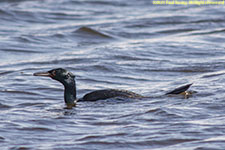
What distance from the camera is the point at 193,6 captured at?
2534cm

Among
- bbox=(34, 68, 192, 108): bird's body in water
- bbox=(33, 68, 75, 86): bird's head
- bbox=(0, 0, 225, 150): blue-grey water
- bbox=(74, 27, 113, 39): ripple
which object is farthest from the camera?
bbox=(74, 27, 113, 39): ripple

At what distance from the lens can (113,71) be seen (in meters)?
14.1

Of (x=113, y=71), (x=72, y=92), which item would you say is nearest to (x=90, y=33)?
(x=113, y=71)

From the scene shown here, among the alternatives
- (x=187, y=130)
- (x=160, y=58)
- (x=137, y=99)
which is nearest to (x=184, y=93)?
(x=137, y=99)

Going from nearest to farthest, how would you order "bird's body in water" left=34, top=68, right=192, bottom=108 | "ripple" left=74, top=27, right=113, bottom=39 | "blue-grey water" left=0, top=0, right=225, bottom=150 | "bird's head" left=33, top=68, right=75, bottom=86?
"blue-grey water" left=0, top=0, right=225, bottom=150 < "bird's body in water" left=34, top=68, right=192, bottom=108 < "bird's head" left=33, top=68, right=75, bottom=86 < "ripple" left=74, top=27, right=113, bottom=39

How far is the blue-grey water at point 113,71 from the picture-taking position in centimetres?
820

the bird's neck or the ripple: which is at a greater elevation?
the ripple

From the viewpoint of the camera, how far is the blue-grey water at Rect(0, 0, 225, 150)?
323 inches

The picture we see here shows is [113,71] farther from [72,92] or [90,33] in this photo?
[90,33]

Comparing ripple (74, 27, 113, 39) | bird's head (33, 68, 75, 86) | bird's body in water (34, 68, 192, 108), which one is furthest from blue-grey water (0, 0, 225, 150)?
bird's head (33, 68, 75, 86)

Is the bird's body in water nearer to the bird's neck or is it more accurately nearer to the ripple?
the bird's neck

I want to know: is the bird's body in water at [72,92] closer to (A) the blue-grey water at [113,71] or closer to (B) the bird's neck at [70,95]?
(B) the bird's neck at [70,95]

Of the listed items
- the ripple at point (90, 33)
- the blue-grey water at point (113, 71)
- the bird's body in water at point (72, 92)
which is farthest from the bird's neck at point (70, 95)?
the ripple at point (90, 33)

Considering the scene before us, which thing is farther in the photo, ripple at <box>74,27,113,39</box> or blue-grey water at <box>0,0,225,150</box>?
ripple at <box>74,27,113,39</box>
